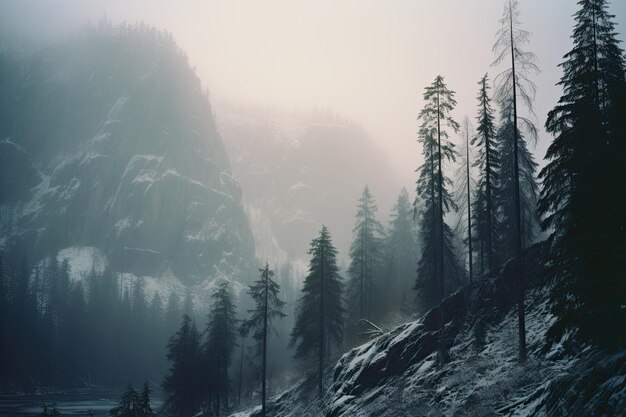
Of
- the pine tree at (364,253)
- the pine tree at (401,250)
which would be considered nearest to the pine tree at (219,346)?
the pine tree at (364,253)

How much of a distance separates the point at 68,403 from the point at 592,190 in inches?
3456

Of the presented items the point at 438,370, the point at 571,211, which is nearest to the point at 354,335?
the point at 438,370

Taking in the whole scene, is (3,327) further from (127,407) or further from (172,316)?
(127,407)

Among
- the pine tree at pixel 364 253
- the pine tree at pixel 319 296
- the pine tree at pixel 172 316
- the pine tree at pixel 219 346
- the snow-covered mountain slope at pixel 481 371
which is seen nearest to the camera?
the snow-covered mountain slope at pixel 481 371

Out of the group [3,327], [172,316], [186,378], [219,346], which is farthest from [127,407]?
[172,316]

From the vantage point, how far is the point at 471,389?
18.0 m

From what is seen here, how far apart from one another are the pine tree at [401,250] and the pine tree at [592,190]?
5189 cm

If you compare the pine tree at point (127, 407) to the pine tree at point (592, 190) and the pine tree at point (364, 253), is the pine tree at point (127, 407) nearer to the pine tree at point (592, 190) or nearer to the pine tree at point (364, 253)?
the pine tree at point (364, 253)

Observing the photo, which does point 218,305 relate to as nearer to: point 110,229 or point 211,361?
point 211,361

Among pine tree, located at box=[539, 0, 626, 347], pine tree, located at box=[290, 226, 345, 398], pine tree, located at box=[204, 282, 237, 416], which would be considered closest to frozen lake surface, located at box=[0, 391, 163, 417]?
pine tree, located at box=[204, 282, 237, 416]

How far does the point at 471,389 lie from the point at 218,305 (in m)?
34.8

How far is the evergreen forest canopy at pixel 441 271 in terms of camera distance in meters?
13.6

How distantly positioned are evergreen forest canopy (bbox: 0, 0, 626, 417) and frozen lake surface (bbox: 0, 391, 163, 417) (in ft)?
23.6

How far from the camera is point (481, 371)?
765 inches
